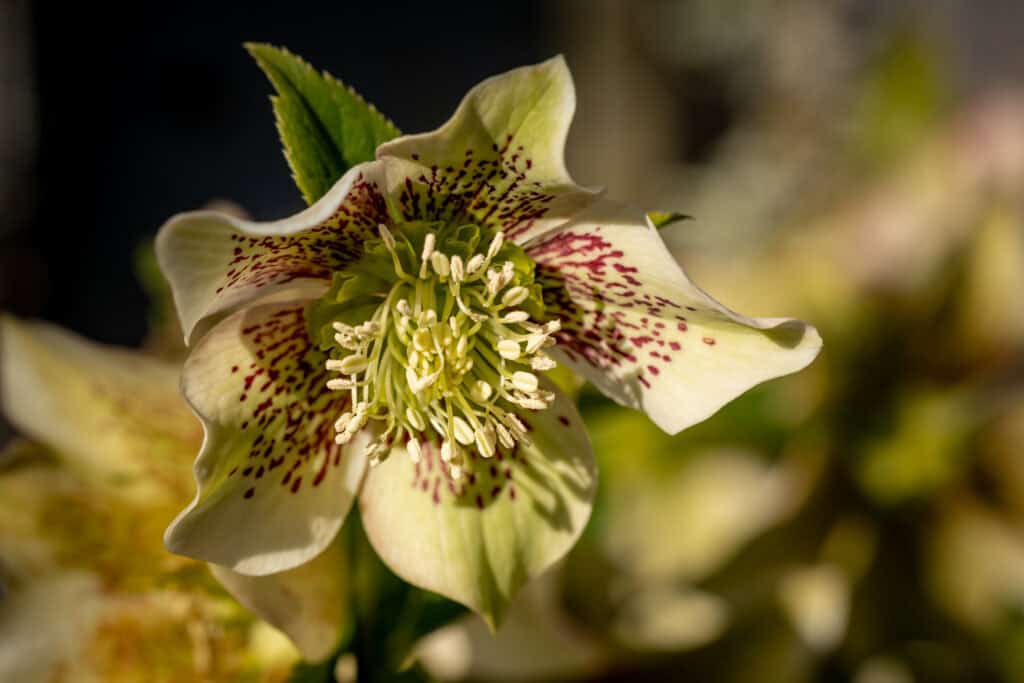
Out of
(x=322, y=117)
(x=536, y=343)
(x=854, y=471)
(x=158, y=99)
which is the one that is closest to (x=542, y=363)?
(x=536, y=343)

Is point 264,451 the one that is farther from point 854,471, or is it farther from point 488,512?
point 854,471

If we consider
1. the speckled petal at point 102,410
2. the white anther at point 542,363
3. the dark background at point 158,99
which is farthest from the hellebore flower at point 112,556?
the dark background at point 158,99

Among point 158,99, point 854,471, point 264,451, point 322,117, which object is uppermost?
point 322,117

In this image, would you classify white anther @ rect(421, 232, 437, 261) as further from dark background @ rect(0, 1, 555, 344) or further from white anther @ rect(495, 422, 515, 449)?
dark background @ rect(0, 1, 555, 344)

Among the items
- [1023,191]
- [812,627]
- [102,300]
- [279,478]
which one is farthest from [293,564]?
[102,300]

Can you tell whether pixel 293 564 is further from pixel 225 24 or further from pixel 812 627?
pixel 225 24

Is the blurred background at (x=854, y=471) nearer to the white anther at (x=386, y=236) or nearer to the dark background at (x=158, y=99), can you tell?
the white anther at (x=386, y=236)
